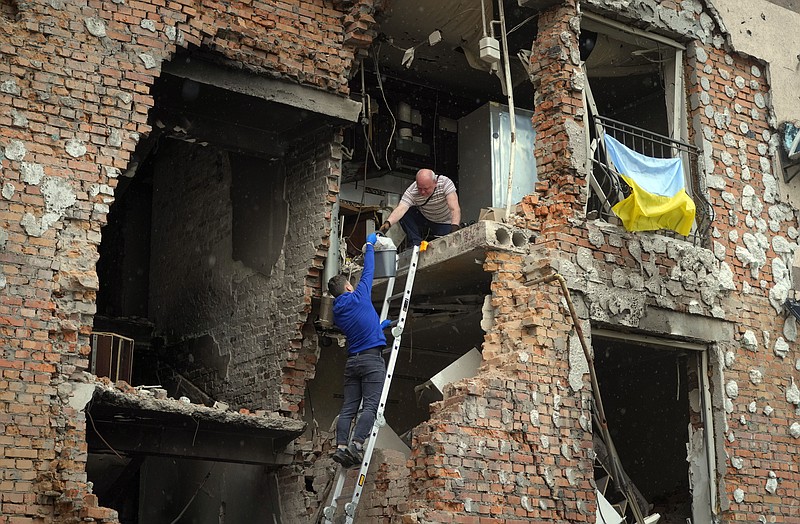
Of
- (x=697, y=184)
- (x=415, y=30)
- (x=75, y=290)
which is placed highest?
(x=415, y=30)

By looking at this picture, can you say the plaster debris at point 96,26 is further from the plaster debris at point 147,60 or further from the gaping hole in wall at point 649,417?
the gaping hole in wall at point 649,417

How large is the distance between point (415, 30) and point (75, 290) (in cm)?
564

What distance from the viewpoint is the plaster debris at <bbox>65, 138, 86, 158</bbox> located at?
9.81 meters

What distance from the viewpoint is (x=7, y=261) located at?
9273mm

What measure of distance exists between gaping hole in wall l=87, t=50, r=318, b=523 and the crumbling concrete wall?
608mm

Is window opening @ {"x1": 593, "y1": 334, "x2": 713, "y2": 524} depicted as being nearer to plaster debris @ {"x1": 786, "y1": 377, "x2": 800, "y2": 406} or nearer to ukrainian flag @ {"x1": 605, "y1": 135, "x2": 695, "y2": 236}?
plaster debris @ {"x1": 786, "y1": 377, "x2": 800, "y2": 406}

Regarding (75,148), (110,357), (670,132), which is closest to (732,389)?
(670,132)

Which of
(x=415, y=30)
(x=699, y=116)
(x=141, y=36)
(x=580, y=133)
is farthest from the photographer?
(x=415, y=30)

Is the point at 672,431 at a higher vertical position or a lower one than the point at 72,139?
lower

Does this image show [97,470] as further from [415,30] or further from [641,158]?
[641,158]

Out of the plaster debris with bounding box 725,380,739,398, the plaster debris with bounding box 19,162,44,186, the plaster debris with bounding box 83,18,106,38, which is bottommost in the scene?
the plaster debris with bounding box 725,380,739,398

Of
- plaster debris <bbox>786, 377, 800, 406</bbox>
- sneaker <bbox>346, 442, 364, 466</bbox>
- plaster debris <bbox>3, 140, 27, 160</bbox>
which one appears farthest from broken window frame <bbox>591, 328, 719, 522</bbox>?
plaster debris <bbox>3, 140, 27, 160</bbox>

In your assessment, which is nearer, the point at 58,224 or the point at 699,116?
the point at 58,224

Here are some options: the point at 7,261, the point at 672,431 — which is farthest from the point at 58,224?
the point at 672,431
